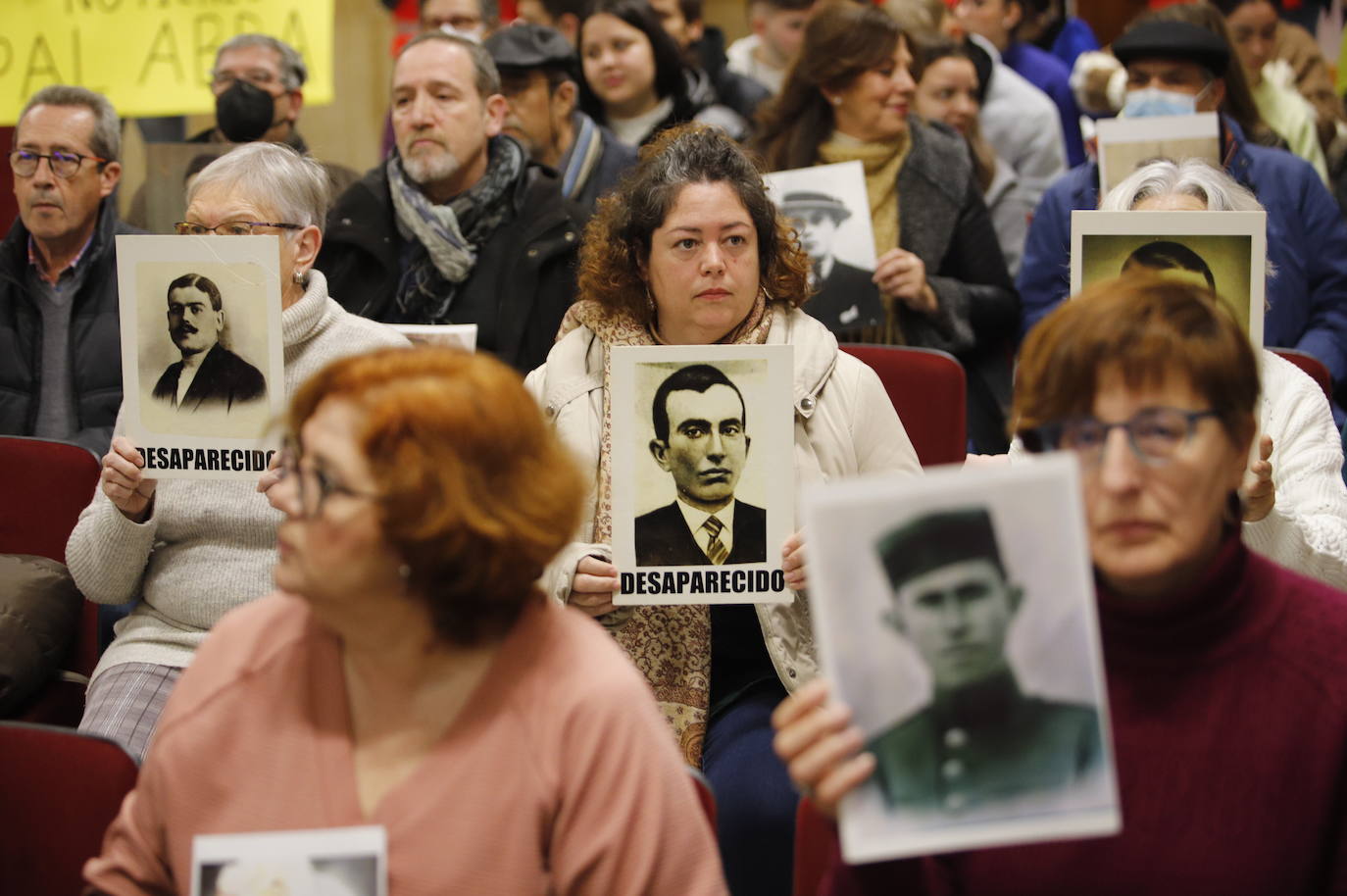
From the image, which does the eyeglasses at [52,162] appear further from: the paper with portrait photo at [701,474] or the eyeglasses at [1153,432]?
the eyeglasses at [1153,432]

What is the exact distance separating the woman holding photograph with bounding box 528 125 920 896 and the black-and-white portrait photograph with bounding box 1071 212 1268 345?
491 mm

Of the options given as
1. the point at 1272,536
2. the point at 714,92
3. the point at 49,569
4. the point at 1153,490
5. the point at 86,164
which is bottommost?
the point at 49,569

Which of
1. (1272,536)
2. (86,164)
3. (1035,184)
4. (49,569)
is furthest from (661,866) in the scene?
(1035,184)

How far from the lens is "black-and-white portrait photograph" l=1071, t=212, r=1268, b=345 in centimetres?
262

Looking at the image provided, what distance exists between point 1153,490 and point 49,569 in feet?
7.35

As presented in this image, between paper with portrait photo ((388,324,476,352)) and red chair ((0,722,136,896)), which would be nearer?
red chair ((0,722,136,896))

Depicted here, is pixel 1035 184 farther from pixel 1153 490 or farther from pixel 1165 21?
pixel 1153 490

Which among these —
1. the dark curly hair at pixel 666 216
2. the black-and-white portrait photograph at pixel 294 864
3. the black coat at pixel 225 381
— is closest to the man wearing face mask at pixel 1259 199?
the dark curly hair at pixel 666 216

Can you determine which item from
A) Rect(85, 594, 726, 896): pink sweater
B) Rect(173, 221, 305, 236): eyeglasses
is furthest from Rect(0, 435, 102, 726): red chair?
Rect(85, 594, 726, 896): pink sweater

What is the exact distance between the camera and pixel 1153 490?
161cm

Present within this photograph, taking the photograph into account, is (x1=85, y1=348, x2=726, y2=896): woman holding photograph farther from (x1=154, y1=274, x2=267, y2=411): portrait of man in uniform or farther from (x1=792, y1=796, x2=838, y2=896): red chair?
(x1=154, y1=274, x2=267, y2=411): portrait of man in uniform

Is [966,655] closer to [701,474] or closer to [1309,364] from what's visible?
[701,474]

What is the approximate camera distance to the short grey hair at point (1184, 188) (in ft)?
9.34

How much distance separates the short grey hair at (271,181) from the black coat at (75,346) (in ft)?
2.37
